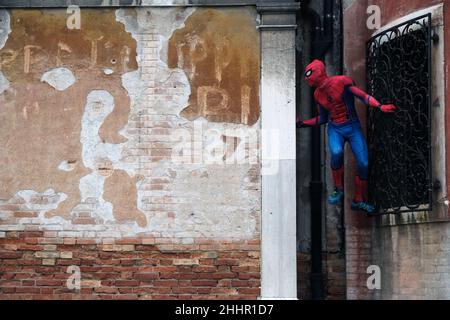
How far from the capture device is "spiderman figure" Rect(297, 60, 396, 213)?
11.1 metres

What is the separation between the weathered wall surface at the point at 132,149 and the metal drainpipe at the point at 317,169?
78 cm

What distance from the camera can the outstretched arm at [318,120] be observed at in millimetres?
11305

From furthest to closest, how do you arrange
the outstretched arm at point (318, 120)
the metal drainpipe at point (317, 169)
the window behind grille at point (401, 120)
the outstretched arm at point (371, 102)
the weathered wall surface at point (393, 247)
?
1. the metal drainpipe at point (317, 169)
2. the outstretched arm at point (318, 120)
3. the outstretched arm at point (371, 102)
4. the window behind grille at point (401, 120)
5. the weathered wall surface at point (393, 247)

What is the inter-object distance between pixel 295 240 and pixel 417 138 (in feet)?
5.26

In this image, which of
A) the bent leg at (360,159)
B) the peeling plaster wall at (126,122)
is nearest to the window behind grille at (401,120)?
the bent leg at (360,159)

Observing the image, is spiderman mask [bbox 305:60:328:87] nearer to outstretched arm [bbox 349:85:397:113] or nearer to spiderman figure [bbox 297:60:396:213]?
spiderman figure [bbox 297:60:396:213]

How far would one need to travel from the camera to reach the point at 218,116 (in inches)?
446

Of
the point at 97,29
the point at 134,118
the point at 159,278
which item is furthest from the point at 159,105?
the point at 159,278

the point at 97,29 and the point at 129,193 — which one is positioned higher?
the point at 97,29

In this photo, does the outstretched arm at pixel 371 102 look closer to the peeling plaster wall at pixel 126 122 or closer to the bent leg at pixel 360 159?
the bent leg at pixel 360 159

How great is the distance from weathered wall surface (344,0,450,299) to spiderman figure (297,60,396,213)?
0.38 metres

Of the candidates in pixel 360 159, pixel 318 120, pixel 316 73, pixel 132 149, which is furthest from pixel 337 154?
pixel 132 149

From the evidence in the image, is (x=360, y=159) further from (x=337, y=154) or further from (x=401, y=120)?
(x=401, y=120)

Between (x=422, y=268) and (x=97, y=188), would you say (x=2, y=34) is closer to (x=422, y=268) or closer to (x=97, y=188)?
(x=97, y=188)
